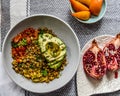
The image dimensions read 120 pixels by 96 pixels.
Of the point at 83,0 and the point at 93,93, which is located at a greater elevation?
the point at 83,0

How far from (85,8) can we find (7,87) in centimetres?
34

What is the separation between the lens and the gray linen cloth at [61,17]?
1221mm

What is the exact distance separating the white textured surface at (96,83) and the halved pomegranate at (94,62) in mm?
15

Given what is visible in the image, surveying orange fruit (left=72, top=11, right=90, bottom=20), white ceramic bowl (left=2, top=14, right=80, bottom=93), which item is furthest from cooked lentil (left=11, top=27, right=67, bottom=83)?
orange fruit (left=72, top=11, right=90, bottom=20)

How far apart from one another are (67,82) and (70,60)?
0.25ft

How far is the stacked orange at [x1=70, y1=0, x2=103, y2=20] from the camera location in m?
1.19

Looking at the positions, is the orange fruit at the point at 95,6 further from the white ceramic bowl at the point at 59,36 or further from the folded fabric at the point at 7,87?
the folded fabric at the point at 7,87

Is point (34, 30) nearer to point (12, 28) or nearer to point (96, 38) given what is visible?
point (12, 28)

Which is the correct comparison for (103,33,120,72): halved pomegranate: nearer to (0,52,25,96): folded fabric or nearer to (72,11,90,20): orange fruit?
(72,11,90,20): orange fruit

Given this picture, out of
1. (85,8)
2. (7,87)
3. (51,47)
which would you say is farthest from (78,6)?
(7,87)

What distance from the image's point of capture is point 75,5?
120 cm

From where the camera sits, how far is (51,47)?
1172 mm

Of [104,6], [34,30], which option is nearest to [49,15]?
[34,30]

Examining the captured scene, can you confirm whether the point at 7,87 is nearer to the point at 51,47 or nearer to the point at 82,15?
the point at 51,47
